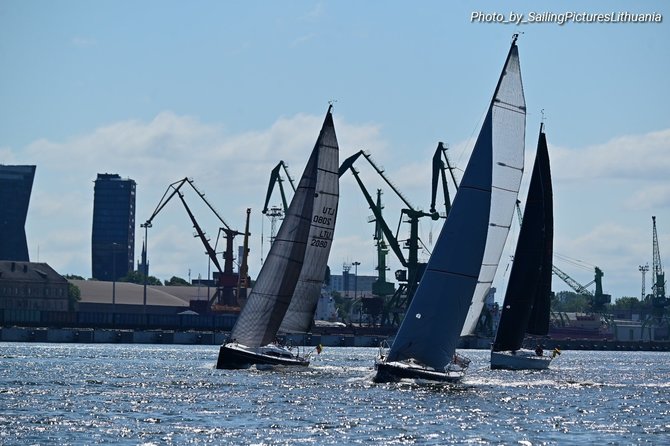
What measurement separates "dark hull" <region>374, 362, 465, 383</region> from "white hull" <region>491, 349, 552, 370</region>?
19.9 meters

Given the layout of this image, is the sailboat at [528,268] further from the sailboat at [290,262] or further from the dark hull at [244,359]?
the dark hull at [244,359]

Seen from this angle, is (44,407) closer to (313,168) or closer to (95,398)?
(95,398)

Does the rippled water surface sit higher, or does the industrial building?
the industrial building

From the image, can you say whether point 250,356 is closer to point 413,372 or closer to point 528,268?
point 413,372

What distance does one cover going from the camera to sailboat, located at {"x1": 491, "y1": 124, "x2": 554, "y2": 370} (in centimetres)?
7538

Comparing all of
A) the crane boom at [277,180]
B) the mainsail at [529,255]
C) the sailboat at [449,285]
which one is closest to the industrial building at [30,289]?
the crane boom at [277,180]

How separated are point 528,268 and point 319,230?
14.0 metres

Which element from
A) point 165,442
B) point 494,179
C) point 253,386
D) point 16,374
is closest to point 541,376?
point 494,179

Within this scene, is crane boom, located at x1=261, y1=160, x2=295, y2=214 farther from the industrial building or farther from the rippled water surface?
the rippled water surface

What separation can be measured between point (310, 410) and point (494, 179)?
20.1 m

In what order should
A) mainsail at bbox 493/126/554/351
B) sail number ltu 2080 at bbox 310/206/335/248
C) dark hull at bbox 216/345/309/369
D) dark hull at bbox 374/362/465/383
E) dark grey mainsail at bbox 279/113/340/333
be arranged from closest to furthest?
1. dark hull at bbox 374/362/465/383
2. dark hull at bbox 216/345/309/369
3. dark grey mainsail at bbox 279/113/340/333
4. sail number ltu 2080 at bbox 310/206/335/248
5. mainsail at bbox 493/126/554/351

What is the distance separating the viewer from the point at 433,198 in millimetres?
163625

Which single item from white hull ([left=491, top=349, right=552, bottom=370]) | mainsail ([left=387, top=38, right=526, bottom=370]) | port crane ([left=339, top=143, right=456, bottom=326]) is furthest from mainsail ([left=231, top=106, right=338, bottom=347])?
port crane ([left=339, top=143, right=456, bottom=326])

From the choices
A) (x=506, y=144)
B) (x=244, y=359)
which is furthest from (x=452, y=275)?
(x=244, y=359)
